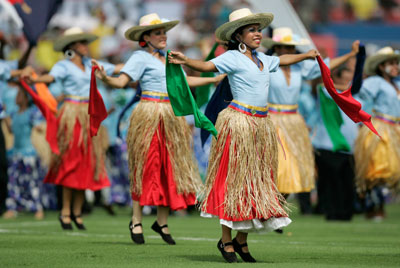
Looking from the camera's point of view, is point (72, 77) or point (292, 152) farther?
point (72, 77)

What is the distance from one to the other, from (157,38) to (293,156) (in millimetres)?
2253

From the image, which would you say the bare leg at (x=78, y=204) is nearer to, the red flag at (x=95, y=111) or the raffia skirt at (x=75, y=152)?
the raffia skirt at (x=75, y=152)

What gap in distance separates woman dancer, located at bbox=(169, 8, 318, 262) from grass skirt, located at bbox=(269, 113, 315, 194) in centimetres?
273

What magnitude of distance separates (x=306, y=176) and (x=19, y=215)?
630 cm

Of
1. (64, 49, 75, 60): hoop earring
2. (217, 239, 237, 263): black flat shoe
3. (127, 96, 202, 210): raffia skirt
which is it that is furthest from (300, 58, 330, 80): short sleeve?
(217, 239, 237, 263): black flat shoe

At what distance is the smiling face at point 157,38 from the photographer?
9.85 metres

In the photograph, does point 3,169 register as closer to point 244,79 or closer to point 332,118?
point 332,118

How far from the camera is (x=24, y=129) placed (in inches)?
614

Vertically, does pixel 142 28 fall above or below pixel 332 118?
above

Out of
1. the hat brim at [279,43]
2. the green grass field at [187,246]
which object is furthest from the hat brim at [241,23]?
the hat brim at [279,43]

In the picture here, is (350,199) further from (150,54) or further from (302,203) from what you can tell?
(150,54)

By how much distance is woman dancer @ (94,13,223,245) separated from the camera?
9.55 meters

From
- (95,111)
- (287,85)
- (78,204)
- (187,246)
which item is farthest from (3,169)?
(187,246)

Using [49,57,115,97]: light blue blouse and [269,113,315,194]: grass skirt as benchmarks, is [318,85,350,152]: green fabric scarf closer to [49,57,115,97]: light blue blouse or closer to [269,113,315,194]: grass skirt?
[269,113,315,194]: grass skirt
